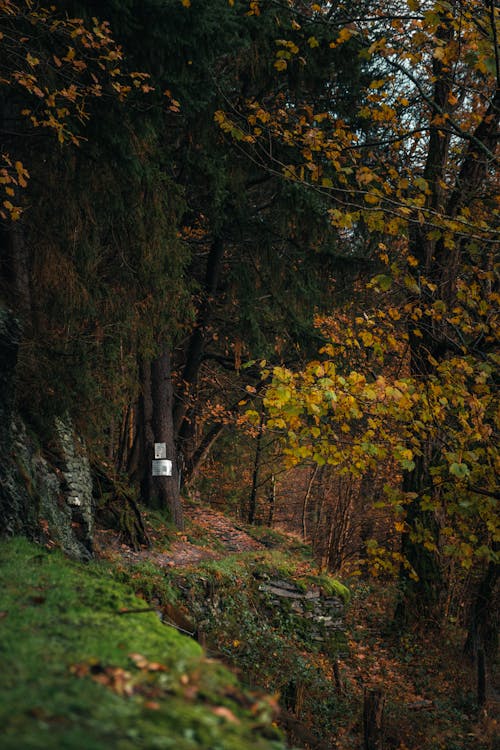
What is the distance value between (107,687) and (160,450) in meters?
11.1

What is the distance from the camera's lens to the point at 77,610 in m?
3.10

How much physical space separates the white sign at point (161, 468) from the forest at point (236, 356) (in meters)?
0.04

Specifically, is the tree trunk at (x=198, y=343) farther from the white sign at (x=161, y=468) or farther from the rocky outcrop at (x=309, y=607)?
the rocky outcrop at (x=309, y=607)

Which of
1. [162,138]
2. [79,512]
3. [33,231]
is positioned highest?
[162,138]

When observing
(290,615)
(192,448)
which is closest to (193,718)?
(290,615)

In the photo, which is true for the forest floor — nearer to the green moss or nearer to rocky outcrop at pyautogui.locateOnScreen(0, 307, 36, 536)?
the green moss

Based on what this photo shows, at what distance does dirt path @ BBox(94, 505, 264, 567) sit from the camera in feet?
31.3

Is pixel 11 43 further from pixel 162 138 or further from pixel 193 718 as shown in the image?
pixel 193 718

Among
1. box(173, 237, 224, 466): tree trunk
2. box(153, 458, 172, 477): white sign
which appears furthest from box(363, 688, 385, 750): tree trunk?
box(173, 237, 224, 466): tree trunk

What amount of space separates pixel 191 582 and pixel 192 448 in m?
8.99

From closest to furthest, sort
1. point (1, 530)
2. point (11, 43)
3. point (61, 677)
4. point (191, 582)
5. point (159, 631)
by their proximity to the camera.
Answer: point (61, 677)
point (159, 631)
point (1, 530)
point (11, 43)
point (191, 582)

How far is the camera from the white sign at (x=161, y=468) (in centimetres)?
1295

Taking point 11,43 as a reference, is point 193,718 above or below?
below

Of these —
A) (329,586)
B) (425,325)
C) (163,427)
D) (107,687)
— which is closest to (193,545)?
(163,427)
